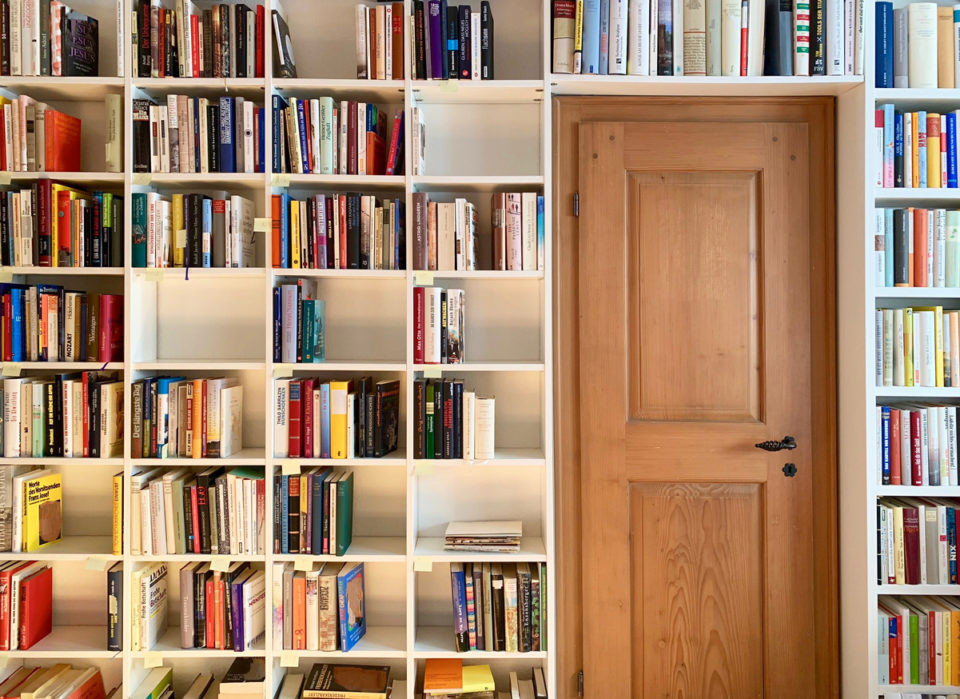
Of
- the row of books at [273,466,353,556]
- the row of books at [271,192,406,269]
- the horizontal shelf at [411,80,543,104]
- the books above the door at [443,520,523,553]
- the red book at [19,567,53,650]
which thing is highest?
the horizontal shelf at [411,80,543,104]

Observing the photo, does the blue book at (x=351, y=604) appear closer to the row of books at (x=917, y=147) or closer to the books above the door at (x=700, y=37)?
the books above the door at (x=700, y=37)

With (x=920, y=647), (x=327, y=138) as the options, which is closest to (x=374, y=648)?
(x=327, y=138)

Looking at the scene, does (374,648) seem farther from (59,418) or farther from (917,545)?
(917,545)

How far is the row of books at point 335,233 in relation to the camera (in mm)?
2121

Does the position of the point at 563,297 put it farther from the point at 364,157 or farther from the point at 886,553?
the point at 886,553

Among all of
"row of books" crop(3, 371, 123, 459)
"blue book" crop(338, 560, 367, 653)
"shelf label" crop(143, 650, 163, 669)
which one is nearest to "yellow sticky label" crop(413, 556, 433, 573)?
"blue book" crop(338, 560, 367, 653)

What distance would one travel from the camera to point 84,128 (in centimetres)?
238

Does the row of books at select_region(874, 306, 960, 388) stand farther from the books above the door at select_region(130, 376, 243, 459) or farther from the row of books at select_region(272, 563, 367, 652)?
the books above the door at select_region(130, 376, 243, 459)

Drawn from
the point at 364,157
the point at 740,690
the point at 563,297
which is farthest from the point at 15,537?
the point at 740,690

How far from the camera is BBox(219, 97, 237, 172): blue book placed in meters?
2.13

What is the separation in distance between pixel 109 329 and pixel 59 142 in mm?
667

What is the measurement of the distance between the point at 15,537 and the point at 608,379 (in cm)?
209

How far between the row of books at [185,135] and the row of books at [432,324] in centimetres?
72

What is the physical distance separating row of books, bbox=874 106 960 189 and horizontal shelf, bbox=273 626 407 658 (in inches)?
88.9
